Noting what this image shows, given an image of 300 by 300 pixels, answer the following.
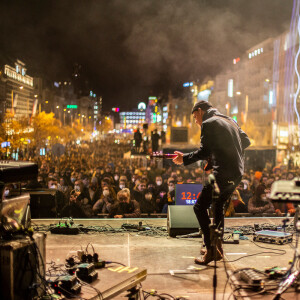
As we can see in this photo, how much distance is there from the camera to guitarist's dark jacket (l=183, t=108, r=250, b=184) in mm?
4566

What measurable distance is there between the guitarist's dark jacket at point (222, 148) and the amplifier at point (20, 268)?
208 centimetres

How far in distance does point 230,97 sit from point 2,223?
9436 centimetres

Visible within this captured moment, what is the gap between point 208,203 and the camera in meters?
4.64

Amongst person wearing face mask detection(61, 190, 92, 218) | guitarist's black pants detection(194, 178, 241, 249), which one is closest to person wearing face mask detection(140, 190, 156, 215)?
person wearing face mask detection(61, 190, 92, 218)

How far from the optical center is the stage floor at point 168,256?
396 cm

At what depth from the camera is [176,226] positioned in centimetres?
598

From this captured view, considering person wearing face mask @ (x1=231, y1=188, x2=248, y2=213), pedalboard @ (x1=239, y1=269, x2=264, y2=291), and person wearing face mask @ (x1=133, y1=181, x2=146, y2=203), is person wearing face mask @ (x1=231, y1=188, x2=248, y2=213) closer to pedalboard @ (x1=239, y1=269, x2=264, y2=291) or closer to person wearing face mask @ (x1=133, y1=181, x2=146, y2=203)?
person wearing face mask @ (x1=133, y1=181, x2=146, y2=203)

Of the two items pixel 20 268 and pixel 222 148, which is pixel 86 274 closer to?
pixel 20 268

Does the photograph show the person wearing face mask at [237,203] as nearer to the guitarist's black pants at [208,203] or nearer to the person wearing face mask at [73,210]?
the person wearing face mask at [73,210]

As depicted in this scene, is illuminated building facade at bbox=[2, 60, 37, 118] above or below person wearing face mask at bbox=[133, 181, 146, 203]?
above

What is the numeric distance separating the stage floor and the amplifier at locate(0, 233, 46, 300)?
809 mm

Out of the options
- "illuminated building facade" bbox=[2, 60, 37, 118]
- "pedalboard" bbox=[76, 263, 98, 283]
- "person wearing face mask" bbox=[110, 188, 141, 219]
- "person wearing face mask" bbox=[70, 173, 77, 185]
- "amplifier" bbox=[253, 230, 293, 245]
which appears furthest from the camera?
"illuminated building facade" bbox=[2, 60, 37, 118]

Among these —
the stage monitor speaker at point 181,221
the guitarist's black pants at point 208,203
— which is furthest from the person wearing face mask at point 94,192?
the guitarist's black pants at point 208,203

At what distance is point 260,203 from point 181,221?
3712 mm
